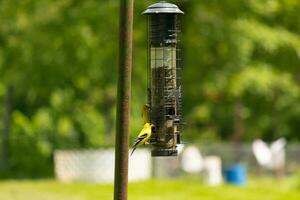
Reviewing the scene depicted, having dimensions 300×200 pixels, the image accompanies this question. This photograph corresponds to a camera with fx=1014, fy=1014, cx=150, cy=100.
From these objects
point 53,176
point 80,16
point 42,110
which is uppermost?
point 80,16

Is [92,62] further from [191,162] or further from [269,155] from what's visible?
[269,155]

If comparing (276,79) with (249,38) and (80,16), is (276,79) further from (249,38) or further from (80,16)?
(80,16)

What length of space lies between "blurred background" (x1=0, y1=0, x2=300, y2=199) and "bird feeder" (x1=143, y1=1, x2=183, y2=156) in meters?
13.9

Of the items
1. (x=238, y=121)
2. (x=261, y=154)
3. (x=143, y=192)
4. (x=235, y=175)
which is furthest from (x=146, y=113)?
(x=238, y=121)

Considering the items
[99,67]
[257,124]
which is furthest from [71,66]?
[257,124]

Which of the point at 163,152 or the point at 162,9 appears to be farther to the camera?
the point at 163,152

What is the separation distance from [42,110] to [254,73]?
18.6ft

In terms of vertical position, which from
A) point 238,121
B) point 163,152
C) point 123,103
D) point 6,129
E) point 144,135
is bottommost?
point 163,152

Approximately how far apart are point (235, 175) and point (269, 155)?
112 inches

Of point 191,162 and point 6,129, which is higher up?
point 6,129

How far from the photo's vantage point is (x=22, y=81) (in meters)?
23.7

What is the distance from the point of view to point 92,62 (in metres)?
23.2

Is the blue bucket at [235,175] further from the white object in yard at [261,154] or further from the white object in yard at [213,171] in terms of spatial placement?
the white object in yard at [261,154]

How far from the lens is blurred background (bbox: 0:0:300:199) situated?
915 inches
